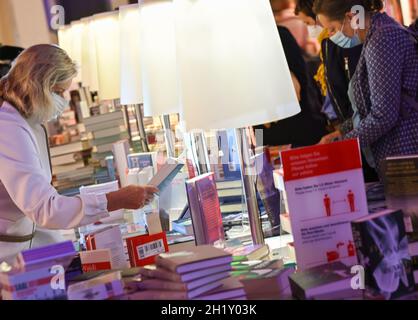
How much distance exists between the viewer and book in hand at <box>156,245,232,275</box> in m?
2.00

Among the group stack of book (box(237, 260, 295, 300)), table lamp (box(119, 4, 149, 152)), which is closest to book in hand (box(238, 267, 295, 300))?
stack of book (box(237, 260, 295, 300))

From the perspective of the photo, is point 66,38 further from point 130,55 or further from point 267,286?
point 267,286

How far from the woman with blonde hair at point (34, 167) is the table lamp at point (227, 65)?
1.66 feet

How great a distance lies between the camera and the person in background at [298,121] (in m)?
6.25

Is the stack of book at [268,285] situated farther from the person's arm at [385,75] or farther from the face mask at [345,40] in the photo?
the face mask at [345,40]

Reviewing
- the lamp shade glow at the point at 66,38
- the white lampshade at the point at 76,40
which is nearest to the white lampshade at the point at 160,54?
the white lampshade at the point at 76,40

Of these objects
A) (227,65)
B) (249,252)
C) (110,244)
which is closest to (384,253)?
(249,252)

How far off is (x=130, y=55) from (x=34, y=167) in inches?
55.7

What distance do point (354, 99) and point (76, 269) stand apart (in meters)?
1.49

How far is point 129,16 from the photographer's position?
3.89 metres

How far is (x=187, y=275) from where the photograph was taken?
200cm

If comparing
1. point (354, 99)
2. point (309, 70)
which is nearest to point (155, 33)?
point (354, 99)

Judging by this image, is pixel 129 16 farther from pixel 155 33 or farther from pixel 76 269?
pixel 76 269
